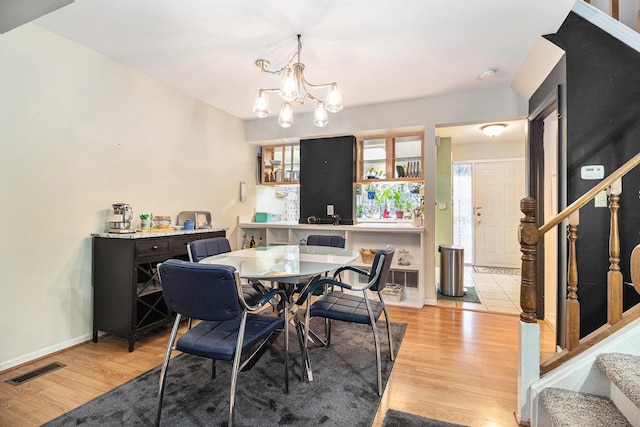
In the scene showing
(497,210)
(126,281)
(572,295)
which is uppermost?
(497,210)

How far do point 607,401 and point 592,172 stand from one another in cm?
158

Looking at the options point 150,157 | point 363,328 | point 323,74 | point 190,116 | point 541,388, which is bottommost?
point 363,328

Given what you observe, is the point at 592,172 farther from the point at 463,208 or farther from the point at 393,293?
the point at 463,208

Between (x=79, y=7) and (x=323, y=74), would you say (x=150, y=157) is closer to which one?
(x=79, y=7)

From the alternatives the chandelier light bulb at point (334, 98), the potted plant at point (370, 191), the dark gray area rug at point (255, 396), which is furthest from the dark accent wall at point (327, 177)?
Answer: the dark gray area rug at point (255, 396)

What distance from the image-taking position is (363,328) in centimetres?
297

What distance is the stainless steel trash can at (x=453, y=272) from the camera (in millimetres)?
4105

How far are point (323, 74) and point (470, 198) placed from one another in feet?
14.7

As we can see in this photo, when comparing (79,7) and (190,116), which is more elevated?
(79,7)

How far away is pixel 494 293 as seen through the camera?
4227mm

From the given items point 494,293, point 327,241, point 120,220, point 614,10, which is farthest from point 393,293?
point 614,10

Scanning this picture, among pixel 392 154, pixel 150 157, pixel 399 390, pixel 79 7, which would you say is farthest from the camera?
pixel 392 154

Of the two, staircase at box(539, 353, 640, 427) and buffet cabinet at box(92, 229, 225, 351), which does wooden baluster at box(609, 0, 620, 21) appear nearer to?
staircase at box(539, 353, 640, 427)

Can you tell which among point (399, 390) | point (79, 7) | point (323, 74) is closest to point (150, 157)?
point (79, 7)
